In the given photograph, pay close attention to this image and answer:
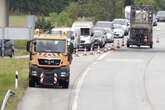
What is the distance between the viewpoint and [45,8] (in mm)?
107250

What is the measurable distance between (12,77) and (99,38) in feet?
72.1

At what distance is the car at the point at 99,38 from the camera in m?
49.4

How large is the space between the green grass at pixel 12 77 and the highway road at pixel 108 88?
339 millimetres

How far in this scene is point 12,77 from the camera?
2859 centimetres

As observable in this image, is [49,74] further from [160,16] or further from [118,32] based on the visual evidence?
[160,16]

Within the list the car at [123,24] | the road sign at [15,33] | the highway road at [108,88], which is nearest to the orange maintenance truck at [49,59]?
the highway road at [108,88]

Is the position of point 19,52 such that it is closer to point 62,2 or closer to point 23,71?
point 23,71

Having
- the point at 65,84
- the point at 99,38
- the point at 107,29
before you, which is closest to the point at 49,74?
the point at 65,84

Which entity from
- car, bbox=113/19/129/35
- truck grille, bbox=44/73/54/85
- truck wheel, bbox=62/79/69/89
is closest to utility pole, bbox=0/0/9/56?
car, bbox=113/19/129/35

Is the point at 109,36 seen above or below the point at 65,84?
above

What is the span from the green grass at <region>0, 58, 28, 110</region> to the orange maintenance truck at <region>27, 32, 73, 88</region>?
1.02 m

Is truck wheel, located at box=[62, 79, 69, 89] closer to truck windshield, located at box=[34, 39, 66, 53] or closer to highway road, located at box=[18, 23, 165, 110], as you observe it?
highway road, located at box=[18, 23, 165, 110]

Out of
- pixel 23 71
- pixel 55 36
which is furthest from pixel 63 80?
pixel 23 71

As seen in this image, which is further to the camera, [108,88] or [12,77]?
[12,77]
